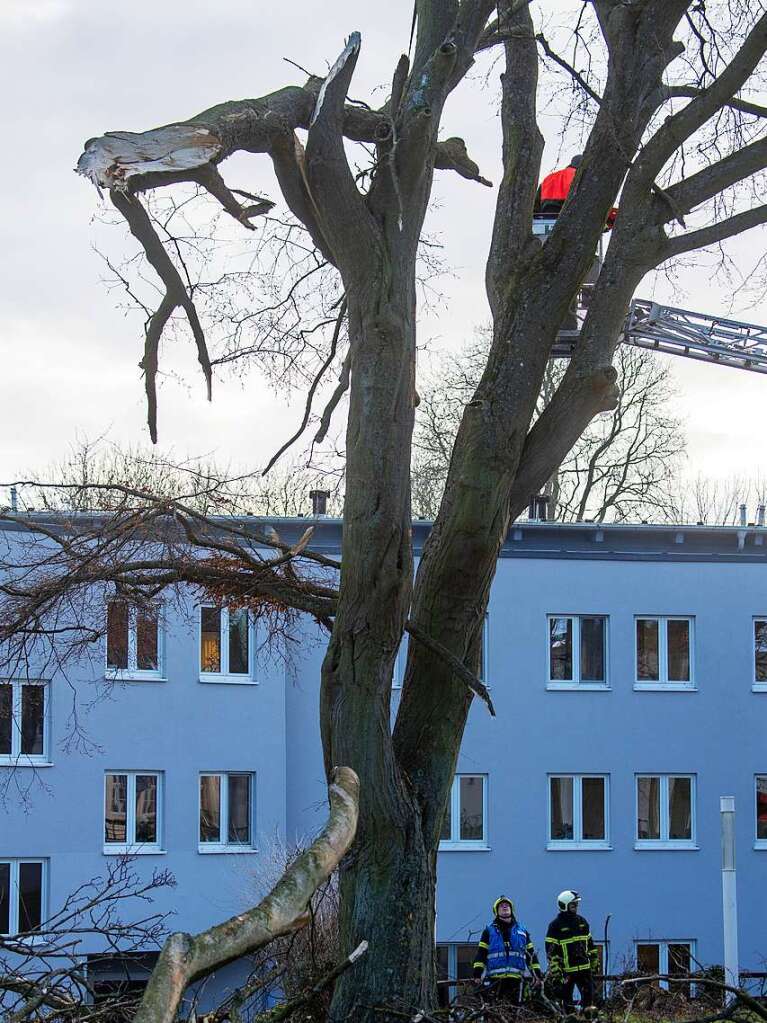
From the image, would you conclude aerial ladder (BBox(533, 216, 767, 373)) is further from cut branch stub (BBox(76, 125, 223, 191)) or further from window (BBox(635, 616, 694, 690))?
cut branch stub (BBox(76, 125, 223, 191))

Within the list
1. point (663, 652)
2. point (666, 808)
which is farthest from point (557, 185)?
point (666, 808)

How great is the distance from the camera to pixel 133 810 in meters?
26.6

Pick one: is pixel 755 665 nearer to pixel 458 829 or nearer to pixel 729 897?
pixel 458 829

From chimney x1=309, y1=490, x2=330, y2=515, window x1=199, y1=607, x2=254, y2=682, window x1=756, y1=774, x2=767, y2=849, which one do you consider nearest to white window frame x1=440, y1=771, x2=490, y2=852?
window x1=199, y1=607, x2=254, y2=682

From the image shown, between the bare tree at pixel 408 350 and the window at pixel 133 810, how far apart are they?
18.6 meters

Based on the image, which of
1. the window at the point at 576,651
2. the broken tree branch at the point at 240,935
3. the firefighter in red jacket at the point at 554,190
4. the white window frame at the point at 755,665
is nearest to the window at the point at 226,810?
the window at the point at 576,651

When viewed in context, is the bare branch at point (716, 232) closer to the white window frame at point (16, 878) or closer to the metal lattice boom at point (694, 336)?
the metal lattice boom at point (694, 336)

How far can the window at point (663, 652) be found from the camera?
29.1 meters

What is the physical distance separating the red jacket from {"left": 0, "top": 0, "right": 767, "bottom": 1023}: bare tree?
2677 mm

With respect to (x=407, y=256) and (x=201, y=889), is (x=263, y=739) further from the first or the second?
(x=407, y=256)

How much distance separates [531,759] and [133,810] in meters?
7.57

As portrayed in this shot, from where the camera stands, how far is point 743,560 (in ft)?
96.7

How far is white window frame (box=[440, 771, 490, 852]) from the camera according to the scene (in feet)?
90.9

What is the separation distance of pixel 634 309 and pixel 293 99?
14.0 meters
